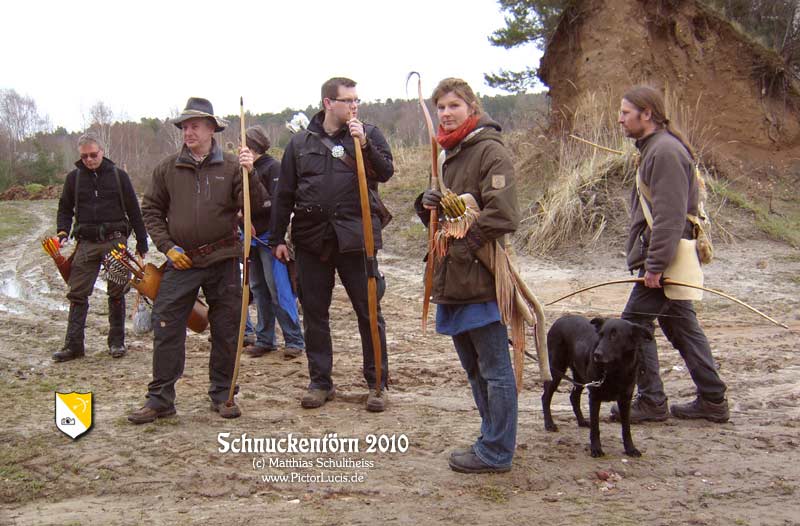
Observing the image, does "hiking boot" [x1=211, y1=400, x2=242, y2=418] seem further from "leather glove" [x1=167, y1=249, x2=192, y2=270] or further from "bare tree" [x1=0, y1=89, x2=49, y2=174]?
"bare tree" [x1=0, y1=89, x2=49, y2=174]

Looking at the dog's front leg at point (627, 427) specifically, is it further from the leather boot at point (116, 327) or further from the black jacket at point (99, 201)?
the leather boot at point (116, 327)

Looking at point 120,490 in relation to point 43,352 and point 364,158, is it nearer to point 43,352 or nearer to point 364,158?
point 364,158

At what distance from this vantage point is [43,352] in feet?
24.0

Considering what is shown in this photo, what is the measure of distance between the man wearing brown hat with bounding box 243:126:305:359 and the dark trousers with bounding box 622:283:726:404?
337cm

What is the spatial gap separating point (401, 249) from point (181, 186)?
8054 millimetres

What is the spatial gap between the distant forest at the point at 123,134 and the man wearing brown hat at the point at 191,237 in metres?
18.7

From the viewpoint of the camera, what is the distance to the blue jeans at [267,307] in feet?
23.1

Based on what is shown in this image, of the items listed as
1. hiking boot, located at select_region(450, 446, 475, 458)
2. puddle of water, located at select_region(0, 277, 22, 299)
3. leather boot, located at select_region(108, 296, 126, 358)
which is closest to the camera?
hiking boot, located at select_region(450, 446, 475, 458)

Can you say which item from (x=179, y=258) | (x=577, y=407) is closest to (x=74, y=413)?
(x=179, y=258)

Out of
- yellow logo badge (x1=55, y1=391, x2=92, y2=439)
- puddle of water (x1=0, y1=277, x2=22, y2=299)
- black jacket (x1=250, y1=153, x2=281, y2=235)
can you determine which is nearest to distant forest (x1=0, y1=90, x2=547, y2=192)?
puddle of water (x1=0, y1=277, x2=22, y2=299)

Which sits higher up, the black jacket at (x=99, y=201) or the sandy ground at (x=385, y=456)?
the black jacket at (x=99, y=201)

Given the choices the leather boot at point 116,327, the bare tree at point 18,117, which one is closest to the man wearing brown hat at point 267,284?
Result: the leather boot at point 116,327

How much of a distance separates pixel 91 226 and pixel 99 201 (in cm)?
26

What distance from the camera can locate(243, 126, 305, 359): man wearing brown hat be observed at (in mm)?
7000
